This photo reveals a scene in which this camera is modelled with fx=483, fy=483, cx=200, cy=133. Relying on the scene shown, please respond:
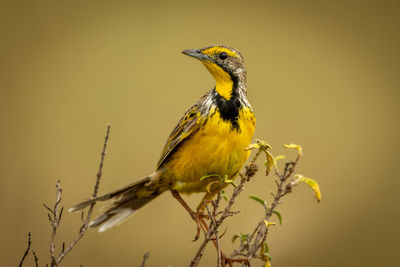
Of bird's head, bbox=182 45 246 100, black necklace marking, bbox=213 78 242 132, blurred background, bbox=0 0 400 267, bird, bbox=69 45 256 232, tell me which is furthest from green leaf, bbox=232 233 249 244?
blurred background, bbox=0 0 400 267

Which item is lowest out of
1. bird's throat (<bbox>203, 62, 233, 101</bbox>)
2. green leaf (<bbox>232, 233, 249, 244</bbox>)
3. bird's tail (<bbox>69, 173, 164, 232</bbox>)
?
green leaf (<bbox>232, 233, 249, 244</bbox>)

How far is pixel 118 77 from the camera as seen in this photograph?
34.2 ft

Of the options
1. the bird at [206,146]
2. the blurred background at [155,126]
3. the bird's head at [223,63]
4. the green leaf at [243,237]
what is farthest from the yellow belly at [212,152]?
the blurred background at [155,126]

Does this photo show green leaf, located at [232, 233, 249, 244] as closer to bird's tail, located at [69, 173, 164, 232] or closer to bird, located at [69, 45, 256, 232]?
bird, located at [69, 45, 256, 232]

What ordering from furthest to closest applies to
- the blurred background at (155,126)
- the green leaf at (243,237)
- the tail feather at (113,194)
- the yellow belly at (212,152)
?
1. the blurred background at (155,126)
2. the yellow belly at (212,152)
3. the tail feather at (113,194)
4. the green leaf at (243,237)

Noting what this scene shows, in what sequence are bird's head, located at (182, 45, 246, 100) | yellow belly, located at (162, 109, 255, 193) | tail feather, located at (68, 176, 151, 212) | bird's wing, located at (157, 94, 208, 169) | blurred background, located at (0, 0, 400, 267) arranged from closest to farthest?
tail feather, located at (68, 176, 151, 212) → yellow belly, located at (162, 109, 255, 193) → bird's wing, located at (157, 94, 208, 169) → bird's head, located at (182, 45, 246, 100) → blurred background, located at (0, 0, 400, 267)

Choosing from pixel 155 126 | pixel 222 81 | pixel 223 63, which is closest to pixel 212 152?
pixel 222 81

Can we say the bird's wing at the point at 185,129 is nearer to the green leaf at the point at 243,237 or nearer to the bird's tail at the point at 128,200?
the bird's tail at the point at 128,200

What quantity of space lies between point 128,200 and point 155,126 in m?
5.26

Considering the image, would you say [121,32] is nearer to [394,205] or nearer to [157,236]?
[157,236]

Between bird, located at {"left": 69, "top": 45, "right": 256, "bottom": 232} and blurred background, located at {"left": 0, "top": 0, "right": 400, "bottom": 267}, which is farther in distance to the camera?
blurred background, located at {"left": 0, "top": 0, "right": 400, "bottom": 267}

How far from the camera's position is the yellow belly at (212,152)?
3.74 metres

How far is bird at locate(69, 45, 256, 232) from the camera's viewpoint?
376cm

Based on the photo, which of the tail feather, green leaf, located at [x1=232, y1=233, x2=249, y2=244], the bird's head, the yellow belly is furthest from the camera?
the bird's head
